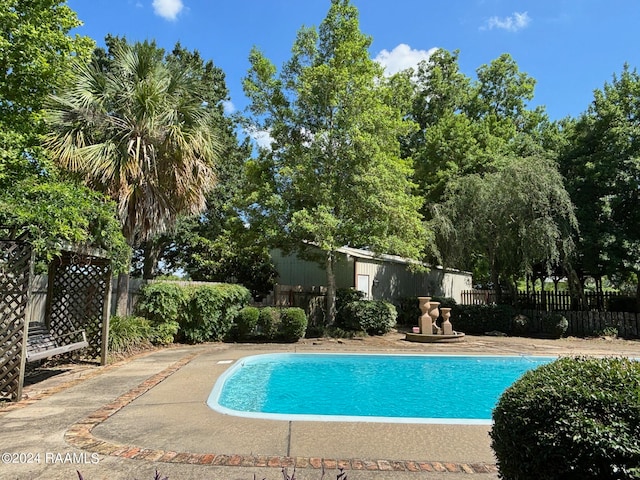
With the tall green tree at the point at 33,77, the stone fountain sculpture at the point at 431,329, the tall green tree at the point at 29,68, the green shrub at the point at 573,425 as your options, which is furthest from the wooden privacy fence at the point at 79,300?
the stone fountain sculpture at the point at 431,329

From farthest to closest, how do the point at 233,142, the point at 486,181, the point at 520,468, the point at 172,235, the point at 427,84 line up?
1. the point at 427,84
2. the point at 233,142
3. the point at 172,235
4. the point at 486,181
5. the point at 520,468

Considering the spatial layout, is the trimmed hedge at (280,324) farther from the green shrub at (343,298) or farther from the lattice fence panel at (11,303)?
the lattice fence panel at (11,303)

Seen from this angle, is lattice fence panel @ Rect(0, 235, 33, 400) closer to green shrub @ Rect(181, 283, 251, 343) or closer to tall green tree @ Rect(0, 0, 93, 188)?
tall green tree @ Rect(0, 0, 93, 188)

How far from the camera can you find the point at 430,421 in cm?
536

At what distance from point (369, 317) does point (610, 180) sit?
37.3 feet

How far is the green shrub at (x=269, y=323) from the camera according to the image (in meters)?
14.3

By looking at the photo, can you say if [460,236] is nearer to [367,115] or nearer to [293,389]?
[367,115]

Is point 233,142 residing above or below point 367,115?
above

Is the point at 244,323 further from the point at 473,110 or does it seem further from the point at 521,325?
the point at 473,110

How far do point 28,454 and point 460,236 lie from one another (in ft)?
55.6

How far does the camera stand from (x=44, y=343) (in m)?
7.89

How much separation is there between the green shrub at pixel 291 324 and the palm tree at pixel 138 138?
15.7 feet

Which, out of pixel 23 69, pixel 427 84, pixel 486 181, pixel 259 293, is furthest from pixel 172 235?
pixel 427 84

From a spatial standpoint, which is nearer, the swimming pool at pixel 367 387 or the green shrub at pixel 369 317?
the swimming pool at pixel 367 387
